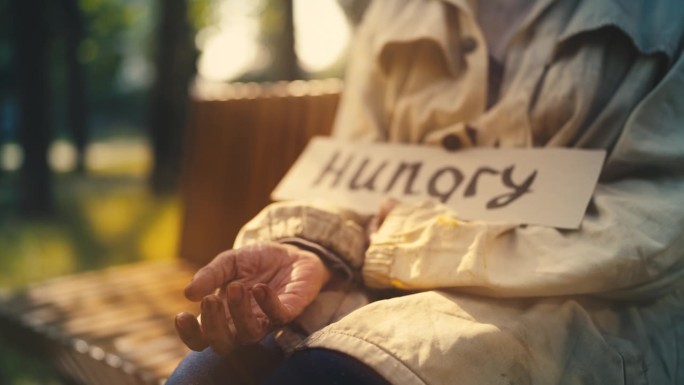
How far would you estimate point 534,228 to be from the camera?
135 centimetres

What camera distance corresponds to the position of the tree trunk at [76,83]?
→ 9052mm

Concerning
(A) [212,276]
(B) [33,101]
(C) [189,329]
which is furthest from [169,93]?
(C) [189,329]

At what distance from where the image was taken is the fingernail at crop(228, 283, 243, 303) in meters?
1.05

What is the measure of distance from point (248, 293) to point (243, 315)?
0.12 ft

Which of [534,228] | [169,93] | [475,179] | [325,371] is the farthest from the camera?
[169,93]

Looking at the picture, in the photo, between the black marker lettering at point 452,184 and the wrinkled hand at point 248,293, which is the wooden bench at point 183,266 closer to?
the wrinkled hand at point 248,293

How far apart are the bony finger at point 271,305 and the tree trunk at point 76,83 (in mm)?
8512

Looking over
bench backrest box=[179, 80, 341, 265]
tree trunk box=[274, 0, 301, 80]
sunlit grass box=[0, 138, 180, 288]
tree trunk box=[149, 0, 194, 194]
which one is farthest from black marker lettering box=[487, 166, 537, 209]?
tree trunk box=[149, 0, 194, 194]

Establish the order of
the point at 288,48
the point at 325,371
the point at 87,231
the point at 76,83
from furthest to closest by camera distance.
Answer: the point at 76,83
the point at 87,231
the point at 288,48
the point at 325,371

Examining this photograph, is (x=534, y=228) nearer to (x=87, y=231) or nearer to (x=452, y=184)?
(x=452, y=184)

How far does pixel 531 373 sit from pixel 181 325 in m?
0.56

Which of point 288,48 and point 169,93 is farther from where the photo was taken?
point 169,93

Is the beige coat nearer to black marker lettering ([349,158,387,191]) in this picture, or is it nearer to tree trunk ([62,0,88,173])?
black marker lettering ([349,158,387,191])

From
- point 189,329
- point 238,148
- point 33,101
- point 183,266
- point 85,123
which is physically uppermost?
point 189,329
